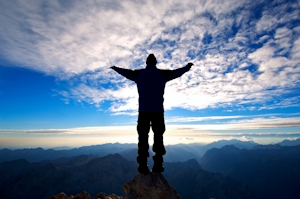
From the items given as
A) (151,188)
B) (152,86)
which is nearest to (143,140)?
(151,188)

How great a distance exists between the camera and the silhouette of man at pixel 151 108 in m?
5.82

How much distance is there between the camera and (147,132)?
19.7ft

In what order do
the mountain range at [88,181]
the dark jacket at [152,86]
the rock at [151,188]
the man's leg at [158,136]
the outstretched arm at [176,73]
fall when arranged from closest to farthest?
the rock at [151,188] → the dark jacket at [152,86] → the man's leg at [158,136] → the outstretched arm at [176,73] → the mountain range at [88,181]

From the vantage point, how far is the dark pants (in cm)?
589

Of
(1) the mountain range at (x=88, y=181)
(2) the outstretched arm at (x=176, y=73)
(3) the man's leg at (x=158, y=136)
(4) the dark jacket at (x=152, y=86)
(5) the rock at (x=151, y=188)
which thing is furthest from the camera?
(1) the mountain range at (x=88, y=181)

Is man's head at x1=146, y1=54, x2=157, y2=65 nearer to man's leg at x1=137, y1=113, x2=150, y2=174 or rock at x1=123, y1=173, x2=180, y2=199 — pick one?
man's leg at x1=137, y1=113, x2=150, y2=174

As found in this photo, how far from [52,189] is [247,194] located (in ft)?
502

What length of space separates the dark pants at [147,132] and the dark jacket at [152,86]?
0.26 metres

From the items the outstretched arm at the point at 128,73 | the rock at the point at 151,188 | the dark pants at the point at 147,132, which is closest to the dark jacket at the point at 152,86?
the outstretched arm at the point at 128,73

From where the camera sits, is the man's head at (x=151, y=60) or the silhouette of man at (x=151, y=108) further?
the man's head at (x=151, y=60)

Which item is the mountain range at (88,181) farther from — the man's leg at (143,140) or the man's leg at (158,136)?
the man's leg at (158,136)

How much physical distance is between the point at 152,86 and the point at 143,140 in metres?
2.00

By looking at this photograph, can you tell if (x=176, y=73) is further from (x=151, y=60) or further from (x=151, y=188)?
(x=151, y=188)

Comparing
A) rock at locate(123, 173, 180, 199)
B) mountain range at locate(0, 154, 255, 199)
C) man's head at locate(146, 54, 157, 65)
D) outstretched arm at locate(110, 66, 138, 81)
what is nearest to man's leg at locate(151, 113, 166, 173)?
rock at locate(123, 173, 180, 199)
